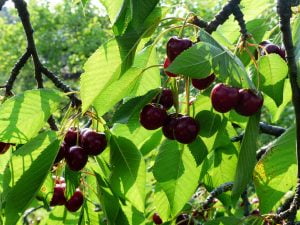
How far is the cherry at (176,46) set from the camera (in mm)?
940

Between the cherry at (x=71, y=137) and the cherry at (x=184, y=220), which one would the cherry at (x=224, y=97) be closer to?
the cherry at (x=71, y=137)

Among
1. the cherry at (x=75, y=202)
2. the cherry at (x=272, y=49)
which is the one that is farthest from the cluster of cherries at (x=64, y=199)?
the cherry at (x=272, y=49)

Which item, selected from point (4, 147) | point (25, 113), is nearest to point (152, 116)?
point (25, 113)

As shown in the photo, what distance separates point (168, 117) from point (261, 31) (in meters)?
0.36

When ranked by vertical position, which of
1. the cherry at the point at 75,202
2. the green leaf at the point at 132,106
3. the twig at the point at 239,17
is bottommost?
the cherry at the point at 75,202

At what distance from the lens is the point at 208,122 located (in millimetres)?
1021

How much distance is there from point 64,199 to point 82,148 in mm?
317

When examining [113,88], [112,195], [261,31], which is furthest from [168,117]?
[261,31]

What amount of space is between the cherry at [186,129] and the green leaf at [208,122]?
0.11 ft

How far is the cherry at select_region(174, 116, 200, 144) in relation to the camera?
3.11ft

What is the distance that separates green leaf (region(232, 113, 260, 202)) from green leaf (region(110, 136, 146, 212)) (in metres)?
0.22

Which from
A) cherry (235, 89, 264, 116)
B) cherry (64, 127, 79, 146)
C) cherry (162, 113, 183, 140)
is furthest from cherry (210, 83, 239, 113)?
cherry (64, 127, 79, 146)

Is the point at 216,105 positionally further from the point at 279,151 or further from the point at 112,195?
the point at 112,195

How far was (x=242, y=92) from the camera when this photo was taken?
0.91 meters
